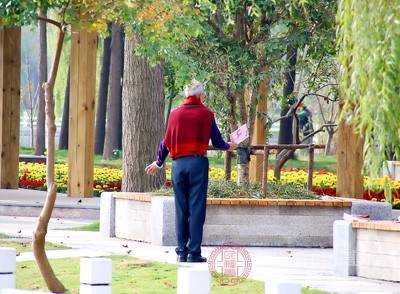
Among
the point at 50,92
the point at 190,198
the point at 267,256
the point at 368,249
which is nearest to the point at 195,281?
the point at 50,92

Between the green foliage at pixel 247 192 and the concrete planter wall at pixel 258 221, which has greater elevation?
the green foliage at pixel 247 192

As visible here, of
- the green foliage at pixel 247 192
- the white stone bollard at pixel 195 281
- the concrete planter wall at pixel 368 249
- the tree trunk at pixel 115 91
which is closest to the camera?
the white stone bollard at pixel 195 281

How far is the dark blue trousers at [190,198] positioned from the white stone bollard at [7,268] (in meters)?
4.06

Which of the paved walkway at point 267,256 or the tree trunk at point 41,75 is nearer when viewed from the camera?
the paved walkway at point 267,256

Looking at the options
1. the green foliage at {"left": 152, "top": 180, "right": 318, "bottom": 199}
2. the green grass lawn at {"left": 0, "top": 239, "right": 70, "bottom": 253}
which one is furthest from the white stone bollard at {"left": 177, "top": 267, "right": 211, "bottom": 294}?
the green foliage at {"left": 152, "top": 180, "right": 318, "bottom": 199}

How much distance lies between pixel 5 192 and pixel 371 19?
15.3 meters

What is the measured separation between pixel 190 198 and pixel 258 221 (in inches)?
98.9

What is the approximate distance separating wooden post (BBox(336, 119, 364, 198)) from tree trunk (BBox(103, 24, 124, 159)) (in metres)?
16.6

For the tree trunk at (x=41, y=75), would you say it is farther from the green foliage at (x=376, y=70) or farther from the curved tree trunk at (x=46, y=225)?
the green foliage at (x=376, y=70)

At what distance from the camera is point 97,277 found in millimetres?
7074

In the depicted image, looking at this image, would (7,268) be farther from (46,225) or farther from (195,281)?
(195,281)

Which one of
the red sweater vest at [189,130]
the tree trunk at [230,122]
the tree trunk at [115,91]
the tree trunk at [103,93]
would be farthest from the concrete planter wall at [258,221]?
the tree trunk at [103,93]

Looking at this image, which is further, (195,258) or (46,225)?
(195,258)

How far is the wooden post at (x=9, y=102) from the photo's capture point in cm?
2327
